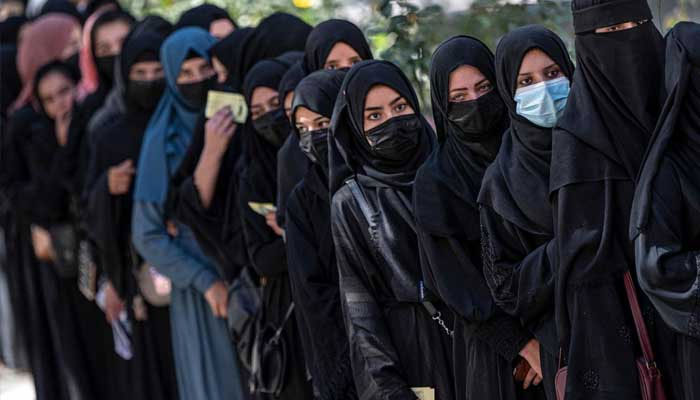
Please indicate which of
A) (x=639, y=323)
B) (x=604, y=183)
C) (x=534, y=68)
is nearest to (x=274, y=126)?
(x=534, y=68)

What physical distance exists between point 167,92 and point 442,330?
2.63 m

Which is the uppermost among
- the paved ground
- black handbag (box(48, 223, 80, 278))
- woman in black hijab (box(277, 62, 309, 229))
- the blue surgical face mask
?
the blue surgical face mask

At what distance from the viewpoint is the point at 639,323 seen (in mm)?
3816

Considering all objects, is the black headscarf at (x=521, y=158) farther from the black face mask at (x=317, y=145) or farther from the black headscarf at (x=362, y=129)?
the black face mask at (x=317, y=145)

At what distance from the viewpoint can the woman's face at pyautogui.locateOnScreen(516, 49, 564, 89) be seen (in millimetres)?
4195

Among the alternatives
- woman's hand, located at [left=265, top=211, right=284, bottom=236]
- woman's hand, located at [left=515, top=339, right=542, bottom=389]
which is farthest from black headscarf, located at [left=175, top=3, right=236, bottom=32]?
woman's hand, located at [left=515, top=339, right=542, bottom=389]

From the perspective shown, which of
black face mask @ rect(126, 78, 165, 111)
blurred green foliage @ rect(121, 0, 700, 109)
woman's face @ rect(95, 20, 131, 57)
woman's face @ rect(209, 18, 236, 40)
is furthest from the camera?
woman's face @ rect(95, 20, 131, 57)

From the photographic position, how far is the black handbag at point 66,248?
8352mm

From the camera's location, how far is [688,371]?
367cm

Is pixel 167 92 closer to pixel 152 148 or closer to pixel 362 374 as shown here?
pixel 152 148

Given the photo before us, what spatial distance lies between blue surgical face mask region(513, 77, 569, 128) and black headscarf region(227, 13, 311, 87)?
249 centimetres

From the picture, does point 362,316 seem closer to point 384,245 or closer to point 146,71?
point 384,245

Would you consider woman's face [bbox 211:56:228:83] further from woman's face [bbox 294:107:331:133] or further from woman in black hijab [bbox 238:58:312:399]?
woman's face [bbox 294:107:331:133]

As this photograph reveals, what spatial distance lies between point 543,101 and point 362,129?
2.68 ft
